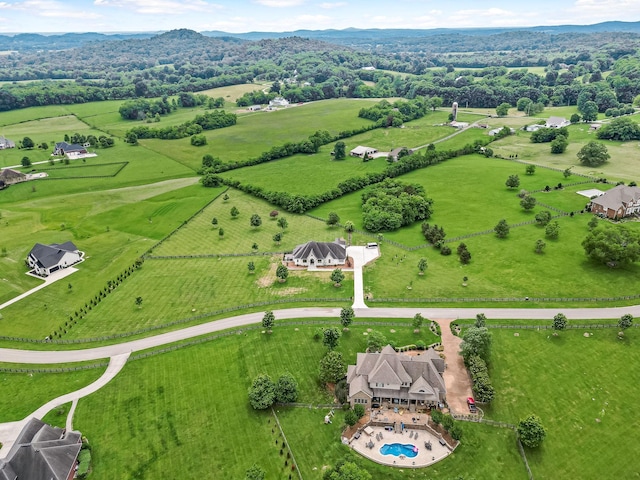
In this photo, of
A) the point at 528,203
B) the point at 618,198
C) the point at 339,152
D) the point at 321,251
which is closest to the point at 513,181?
the point at 528,203

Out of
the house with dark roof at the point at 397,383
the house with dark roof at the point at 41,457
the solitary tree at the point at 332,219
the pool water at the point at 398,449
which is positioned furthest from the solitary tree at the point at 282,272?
the house with dark roof at the point at 41,457

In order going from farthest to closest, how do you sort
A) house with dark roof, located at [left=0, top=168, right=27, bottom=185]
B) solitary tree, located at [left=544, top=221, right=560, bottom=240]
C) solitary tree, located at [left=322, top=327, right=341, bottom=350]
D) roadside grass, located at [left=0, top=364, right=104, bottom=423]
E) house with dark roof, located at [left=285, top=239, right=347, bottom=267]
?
house with dark roof, located at [left=0, top=168, right=27, bottom=185]
solitary tree, located at [left=544, top=221, right=560, bottom=240]
house with dark roof, located at [left=285, top=239, right=347, bottom=267]
solitary tree, located at [left=322, top=327, right=341, bottom=350]
roadside grass, located at [left=0, top=364, right=104, bottom=423]

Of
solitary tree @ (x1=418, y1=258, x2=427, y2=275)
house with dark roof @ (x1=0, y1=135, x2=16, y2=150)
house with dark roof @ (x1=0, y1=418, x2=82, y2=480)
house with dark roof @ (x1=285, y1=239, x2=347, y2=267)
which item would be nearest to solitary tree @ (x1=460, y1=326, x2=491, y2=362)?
solitary tree @ (x1=418, y1=258, x2=427, y2=275)

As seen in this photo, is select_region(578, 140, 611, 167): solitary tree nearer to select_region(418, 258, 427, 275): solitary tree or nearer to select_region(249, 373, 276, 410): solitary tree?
select_region(418, 258, 427, 275): solitary tree

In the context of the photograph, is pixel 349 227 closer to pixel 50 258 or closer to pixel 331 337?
pixel 331 337

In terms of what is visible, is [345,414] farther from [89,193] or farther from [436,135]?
[436,135]

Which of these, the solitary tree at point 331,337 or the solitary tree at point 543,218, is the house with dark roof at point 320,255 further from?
the solitary tree at point 543,218

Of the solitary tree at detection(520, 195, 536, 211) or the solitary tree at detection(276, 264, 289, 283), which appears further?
the solitary tree at detection(520, 195, 536, 211)
